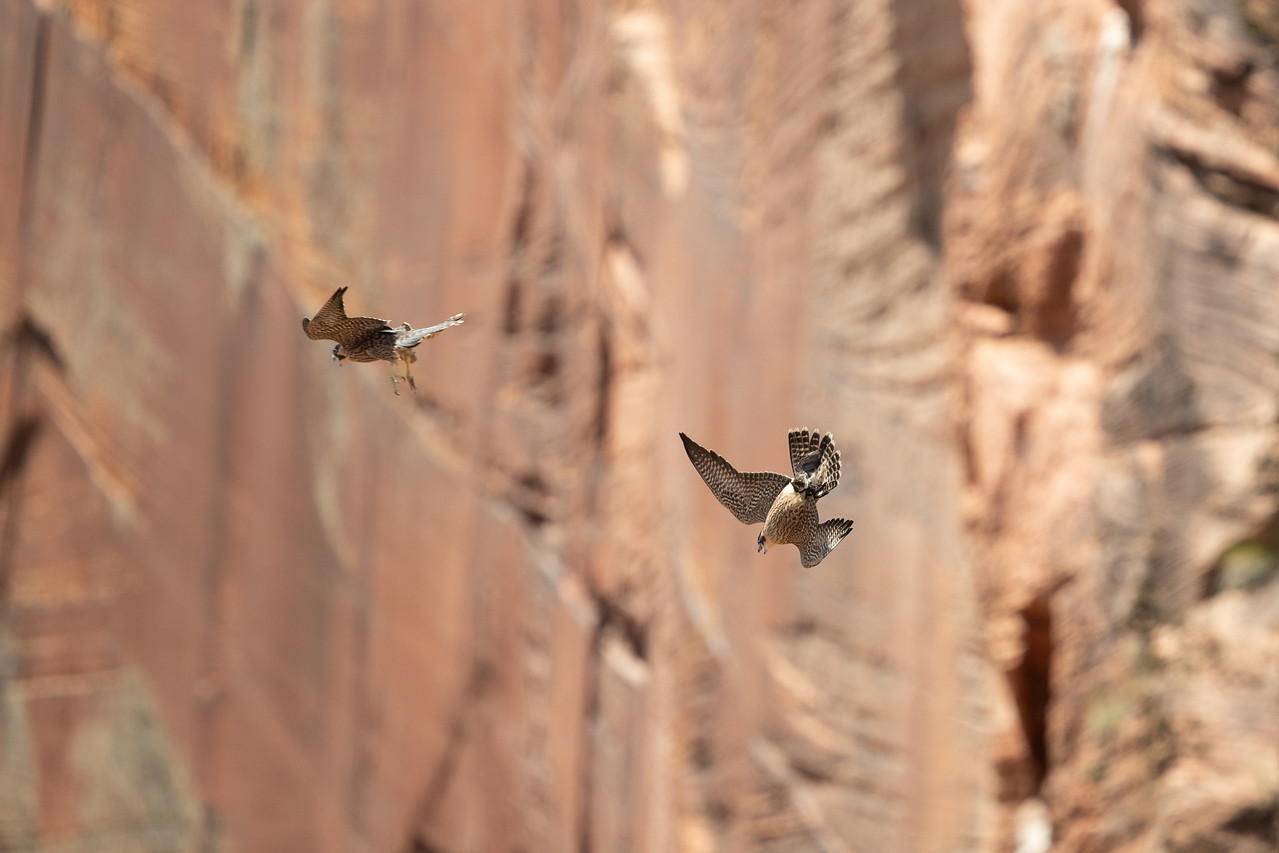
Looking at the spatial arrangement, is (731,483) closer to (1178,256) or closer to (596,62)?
(1178,256)

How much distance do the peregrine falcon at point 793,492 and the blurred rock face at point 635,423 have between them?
0.96 metres

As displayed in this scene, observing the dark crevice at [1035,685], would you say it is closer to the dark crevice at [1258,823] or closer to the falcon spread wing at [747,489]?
the dark crevice at [1258,823]

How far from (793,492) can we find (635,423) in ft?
5.09

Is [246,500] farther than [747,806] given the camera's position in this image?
Yes

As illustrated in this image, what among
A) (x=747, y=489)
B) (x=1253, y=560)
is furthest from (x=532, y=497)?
(x=747, y=489)

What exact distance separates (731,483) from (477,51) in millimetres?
1647

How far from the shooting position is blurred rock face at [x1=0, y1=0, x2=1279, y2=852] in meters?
1.51

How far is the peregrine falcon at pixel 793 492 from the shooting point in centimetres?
59

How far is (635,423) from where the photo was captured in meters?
2.15

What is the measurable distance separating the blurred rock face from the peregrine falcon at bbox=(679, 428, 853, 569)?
96 centimetres

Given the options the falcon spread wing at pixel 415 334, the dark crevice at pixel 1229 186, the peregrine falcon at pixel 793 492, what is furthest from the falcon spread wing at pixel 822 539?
the dark crevice at pixel 1229 186

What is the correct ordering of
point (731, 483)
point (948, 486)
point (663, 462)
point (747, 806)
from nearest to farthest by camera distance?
point (731, 483) < point (948, 486) < point (747, 806) < point (663, 462)

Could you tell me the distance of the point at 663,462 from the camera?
202 centimetres

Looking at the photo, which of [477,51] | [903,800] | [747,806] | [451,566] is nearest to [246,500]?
[451,566]
